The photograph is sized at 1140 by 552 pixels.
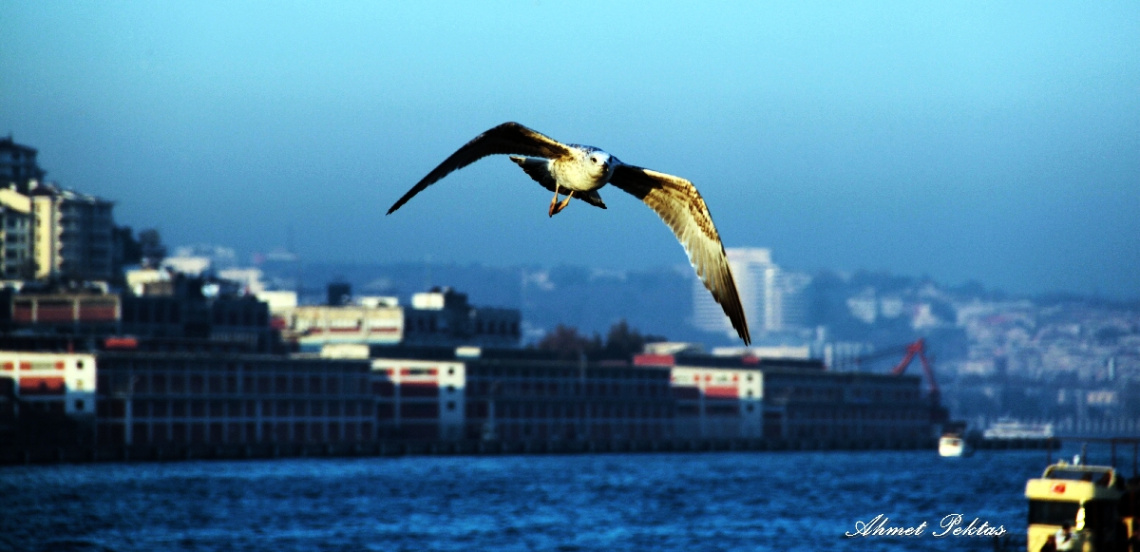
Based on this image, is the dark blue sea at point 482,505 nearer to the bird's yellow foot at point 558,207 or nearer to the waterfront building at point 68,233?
the bird's yellow foot at point 558,207

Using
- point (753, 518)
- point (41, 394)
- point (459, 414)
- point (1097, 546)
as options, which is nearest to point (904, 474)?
point (459, 414)

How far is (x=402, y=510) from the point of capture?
5747 centimetres

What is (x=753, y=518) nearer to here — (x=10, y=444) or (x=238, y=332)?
(x=10, y=444)

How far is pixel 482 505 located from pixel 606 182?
163 ft

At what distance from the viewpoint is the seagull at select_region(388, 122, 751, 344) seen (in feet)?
37.0

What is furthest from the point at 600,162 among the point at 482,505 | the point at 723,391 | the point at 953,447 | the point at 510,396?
the point at 723,391

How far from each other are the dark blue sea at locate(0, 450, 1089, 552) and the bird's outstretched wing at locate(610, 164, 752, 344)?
33330mm

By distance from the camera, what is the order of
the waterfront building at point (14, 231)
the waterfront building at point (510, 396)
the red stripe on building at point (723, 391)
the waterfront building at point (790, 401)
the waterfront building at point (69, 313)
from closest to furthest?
the waterfront building at point (69, 313) < the waterfront building at point (510, 396) < the waterfront building at point (790, 401) < the red stripe on building at point (723, 391) < the waterfront building at point (14, 231)

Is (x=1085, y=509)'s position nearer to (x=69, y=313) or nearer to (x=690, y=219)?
(x=690, y=219)

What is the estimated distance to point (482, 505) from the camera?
60438 millimetres

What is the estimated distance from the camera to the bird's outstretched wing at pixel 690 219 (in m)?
12.1

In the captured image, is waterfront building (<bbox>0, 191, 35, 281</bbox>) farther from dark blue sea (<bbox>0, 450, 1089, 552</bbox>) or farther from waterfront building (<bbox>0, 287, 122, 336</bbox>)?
dark blue sea (<bbox>0, 450, 1089, 552</bbox>)

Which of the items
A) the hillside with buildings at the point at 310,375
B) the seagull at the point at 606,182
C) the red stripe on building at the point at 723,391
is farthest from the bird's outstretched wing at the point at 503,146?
the red stripe on building at the point at 723,391

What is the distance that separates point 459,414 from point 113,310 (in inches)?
747
